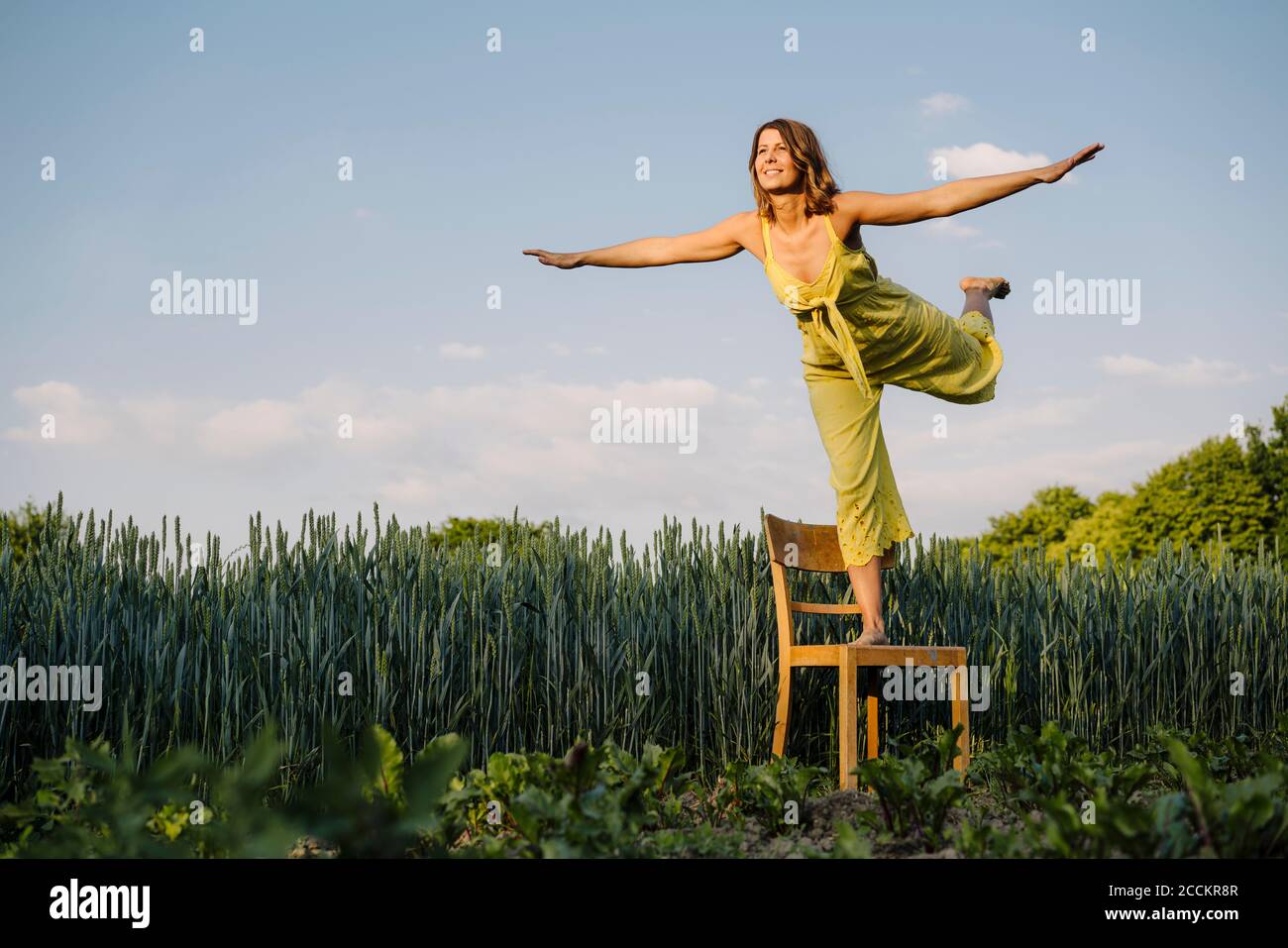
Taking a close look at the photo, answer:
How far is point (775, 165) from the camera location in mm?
3393

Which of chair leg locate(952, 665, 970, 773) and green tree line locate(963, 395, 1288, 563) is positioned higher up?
green tree line locate(963, 395, 1288, 563)

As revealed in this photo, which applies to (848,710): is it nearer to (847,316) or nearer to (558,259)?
(847,316)

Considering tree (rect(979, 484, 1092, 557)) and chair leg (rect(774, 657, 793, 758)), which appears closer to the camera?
chair leg (rect(774, 657, 793, 758))

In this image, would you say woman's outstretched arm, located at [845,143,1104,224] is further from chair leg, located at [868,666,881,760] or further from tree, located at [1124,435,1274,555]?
tree, located at [1124,435,1274,555]

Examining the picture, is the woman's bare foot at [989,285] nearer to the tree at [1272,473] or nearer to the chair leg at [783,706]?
the chair leg at [783,706]

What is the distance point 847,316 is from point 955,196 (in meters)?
0.54

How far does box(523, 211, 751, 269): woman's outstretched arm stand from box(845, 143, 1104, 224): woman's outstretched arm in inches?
17.9

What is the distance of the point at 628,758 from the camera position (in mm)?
2514

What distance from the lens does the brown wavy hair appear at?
3.38 m

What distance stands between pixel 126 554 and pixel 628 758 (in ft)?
6.82

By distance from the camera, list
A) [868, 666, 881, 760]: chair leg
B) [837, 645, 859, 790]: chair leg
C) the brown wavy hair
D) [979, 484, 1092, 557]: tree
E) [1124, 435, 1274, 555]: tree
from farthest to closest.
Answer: [979, 484, 1092, 557]: tree < [1124, 435, 1274, 555]: tree < [868, 666, 881, 760]: chair leg < the brown wavy hair < [837, 645, 859, 790]: chair leg

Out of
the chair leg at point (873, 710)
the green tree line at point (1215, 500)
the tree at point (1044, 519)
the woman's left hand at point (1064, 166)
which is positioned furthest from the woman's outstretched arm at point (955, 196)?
the tree at point (1044, 519)

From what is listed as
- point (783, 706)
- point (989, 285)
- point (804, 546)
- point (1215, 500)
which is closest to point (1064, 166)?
point (989, 285)

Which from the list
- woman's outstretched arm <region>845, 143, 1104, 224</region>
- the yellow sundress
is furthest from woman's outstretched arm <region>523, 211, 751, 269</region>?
woman's outstretched arm <region>845, 143, 1104, 224</region>
